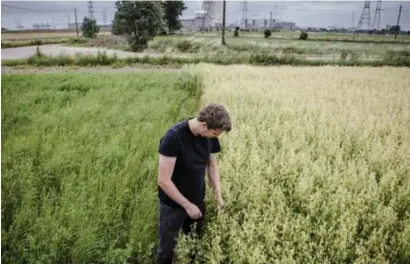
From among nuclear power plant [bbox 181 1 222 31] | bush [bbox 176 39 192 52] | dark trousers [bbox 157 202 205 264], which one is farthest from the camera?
nuclear power plant [bbox 181 1 222 31]

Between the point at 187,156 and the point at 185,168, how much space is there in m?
0.13

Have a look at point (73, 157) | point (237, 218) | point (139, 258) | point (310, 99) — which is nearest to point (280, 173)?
point (237, 218)

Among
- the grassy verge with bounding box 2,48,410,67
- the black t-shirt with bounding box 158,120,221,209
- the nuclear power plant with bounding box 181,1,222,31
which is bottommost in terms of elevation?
the grassy verge with bounding box 2,48,410,67

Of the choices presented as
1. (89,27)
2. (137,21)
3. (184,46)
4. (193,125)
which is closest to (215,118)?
(193,125)

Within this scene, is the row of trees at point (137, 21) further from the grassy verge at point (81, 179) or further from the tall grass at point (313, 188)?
the tall grass at point (313, 188)

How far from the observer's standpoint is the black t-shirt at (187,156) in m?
2.69

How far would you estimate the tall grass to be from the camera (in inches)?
120

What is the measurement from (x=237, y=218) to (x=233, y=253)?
0.42 meters

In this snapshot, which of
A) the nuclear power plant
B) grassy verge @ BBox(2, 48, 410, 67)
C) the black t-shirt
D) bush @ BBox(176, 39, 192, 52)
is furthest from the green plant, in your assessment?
the nuclear power plant

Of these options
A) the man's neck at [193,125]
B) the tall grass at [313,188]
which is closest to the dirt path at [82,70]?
the tall grass at [313,188]

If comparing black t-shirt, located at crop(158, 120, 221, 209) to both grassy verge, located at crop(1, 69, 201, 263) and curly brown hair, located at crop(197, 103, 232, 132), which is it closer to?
curly brown hair, located at crop(197, 103, 232, 132)

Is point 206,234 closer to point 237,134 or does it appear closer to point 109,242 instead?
point 109,242

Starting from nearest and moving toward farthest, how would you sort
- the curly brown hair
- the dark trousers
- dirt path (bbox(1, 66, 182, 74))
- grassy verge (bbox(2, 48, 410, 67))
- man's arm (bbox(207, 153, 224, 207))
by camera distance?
the curly brown hair → the dark trousers → man's arm (bbox(207, 153, 224, 207)) → dirt path (bbox(1, 66, 182, 74)) → grassy verge (bbox(2, 48, 410, 67))

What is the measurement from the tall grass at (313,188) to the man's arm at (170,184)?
419mm
